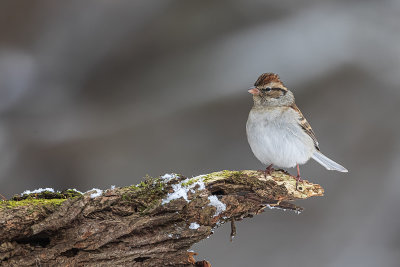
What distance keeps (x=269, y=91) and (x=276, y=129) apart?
21cm

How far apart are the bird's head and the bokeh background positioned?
4.47 ft

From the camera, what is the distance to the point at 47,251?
5.19 ft

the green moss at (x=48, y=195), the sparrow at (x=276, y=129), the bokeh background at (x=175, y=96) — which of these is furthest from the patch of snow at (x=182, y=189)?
the bokeh background at (x=175, y=96)

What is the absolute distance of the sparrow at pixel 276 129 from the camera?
7.54ft

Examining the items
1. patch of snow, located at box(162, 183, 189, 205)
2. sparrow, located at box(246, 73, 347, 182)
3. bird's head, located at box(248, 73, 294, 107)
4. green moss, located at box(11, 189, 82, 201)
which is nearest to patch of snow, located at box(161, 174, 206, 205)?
patch of snow, located at box(162, 183, 189, 205)

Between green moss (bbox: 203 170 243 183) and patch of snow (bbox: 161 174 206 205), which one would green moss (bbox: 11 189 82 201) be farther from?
green moss (bbox: 203 170 243 183)

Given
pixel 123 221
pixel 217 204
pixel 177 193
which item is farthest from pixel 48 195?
pixel 217 204

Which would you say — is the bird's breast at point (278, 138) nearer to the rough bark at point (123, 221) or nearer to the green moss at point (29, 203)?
the rough bark at point (123, 221)

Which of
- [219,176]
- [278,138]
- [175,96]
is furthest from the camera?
[175,96]

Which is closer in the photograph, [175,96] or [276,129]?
[276,129]

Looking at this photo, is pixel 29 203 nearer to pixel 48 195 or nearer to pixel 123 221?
pixel 48 195

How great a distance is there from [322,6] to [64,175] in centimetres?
259

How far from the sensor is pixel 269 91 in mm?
2396

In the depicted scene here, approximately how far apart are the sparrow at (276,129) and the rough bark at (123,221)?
432 millimetres
